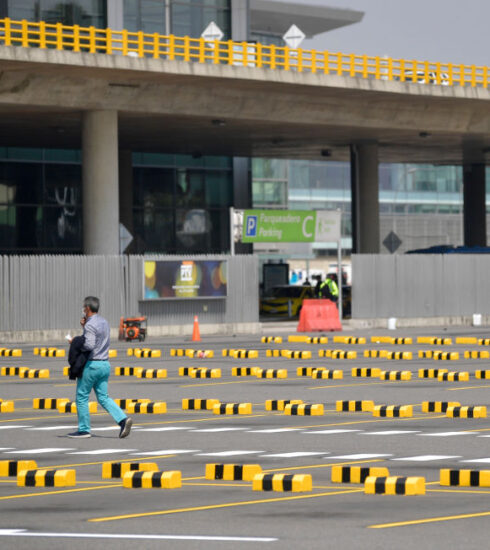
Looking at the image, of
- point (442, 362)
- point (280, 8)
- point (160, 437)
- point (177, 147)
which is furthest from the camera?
point (280, 8)

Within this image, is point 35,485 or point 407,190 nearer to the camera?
point 35,485

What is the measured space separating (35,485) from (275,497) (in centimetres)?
219

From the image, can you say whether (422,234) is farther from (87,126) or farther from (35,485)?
(35,485)

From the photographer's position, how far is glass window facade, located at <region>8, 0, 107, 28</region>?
5138 cm

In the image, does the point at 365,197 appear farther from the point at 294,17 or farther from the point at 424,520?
the point at 294,17

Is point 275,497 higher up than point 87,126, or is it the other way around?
point 87,126

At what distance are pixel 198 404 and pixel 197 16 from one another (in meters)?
39.2

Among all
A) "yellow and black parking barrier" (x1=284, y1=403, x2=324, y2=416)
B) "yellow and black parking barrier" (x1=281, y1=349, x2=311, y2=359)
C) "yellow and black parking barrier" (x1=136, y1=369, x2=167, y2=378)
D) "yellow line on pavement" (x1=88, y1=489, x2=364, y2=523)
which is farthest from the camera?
"yellow and black parking barrier" (x1=281, y1=349, x2=311, y2=359)

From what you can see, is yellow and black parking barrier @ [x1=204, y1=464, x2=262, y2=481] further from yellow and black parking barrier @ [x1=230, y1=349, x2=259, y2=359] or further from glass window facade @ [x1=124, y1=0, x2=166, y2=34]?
glass window facade @ [x1=124, y1=0, x2=166, y2=34]

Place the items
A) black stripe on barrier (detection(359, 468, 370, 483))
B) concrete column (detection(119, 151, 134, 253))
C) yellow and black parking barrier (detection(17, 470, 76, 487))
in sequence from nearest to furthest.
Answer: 1. black stripe on barrier (detection(359, 468, 370, 483))
2. yellow and black parking barrier (detection(17, 470, 76, 487))
3. concrete column (detection(119, 151, 134, 253))

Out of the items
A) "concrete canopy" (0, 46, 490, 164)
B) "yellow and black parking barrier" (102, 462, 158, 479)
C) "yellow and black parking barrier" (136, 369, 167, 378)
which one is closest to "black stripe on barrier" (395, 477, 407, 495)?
"yellow and black parking barrier" (102, 462, 158, 479)

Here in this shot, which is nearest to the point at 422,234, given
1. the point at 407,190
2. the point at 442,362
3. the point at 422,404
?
the point at 407,190

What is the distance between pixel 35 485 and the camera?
11758 millimetres

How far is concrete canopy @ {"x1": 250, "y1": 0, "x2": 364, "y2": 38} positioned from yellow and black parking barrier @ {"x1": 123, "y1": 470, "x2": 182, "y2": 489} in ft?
299
